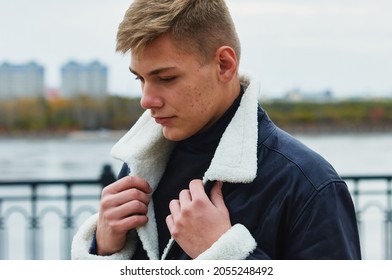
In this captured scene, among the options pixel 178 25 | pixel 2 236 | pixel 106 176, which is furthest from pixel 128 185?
pixel 2 236

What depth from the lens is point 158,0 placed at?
1.31 metres

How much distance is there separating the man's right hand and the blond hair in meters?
0.31

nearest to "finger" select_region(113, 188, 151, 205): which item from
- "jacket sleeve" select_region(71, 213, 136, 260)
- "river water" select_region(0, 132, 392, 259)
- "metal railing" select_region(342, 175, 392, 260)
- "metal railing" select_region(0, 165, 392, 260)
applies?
"jacket sleeve" select_region(71, 213, 136, 260)

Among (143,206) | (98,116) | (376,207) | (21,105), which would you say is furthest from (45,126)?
(143,206)

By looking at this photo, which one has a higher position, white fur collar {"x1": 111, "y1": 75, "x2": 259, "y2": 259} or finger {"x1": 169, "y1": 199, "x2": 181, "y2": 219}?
white fur collar {"x1": 111, "y1": 75, "x2": 259, "y2": 259}

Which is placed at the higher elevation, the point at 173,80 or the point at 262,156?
the point at 173,80

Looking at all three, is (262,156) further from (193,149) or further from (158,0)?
(158,0)

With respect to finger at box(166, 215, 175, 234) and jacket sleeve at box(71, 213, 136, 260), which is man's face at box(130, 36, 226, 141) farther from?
jacket sleeve at box(71, 213, 136, 260)

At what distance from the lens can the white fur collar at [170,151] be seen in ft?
4.36

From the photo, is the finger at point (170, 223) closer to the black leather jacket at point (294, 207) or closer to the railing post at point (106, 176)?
the black leather jacket at point (294, 207)

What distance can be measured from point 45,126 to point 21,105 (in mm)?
391

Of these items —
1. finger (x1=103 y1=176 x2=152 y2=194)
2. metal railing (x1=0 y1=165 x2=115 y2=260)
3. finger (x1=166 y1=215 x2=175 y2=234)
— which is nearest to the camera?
finger (x1=166 y1=215 x2=175 y2=234)

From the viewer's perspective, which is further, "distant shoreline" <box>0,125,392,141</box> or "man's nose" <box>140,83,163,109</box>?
"distant shoreline" <box>0,125,392,141</box>

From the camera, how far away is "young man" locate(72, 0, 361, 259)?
127 centimetres
